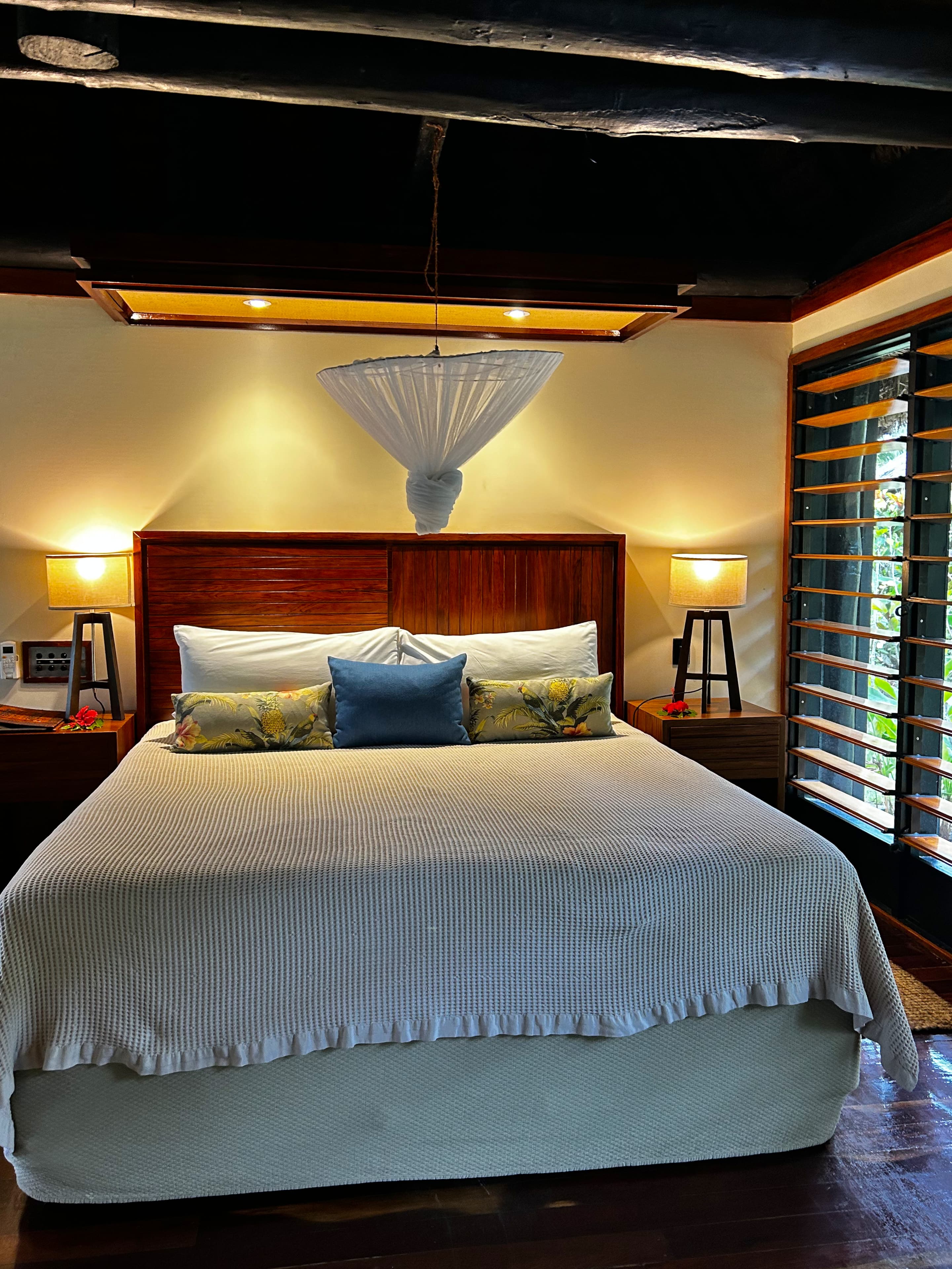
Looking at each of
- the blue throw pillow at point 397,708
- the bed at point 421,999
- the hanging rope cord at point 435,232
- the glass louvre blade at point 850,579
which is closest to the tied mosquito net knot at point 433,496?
the hanging rope cord at point 435,232

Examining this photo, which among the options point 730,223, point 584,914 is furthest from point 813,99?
point 584,914

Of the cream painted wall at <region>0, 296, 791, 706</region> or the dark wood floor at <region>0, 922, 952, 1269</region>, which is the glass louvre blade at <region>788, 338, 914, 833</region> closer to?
the cream painted wall at <region>0, 296, 791, 706</region>

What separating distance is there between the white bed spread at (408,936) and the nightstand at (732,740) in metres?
1.53

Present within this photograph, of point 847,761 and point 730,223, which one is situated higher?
point 730,223

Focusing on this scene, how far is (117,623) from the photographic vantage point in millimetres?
4160

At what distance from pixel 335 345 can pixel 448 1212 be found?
327cm

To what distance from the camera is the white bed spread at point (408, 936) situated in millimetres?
2057

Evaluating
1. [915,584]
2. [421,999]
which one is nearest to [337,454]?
[915,584]

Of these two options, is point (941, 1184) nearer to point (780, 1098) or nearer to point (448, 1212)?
point (780, 1098)

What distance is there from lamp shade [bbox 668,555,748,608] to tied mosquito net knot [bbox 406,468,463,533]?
1.44 metres

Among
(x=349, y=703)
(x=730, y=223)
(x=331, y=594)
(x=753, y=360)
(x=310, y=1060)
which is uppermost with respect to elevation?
(x=730, y=223)

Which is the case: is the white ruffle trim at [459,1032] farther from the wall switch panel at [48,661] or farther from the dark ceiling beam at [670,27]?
the wall switch panel at [48,661]

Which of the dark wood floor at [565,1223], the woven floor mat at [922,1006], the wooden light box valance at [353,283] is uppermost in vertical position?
the wooden light box valance at [353,283]

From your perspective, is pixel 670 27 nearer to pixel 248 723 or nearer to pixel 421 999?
pixel 421 999
